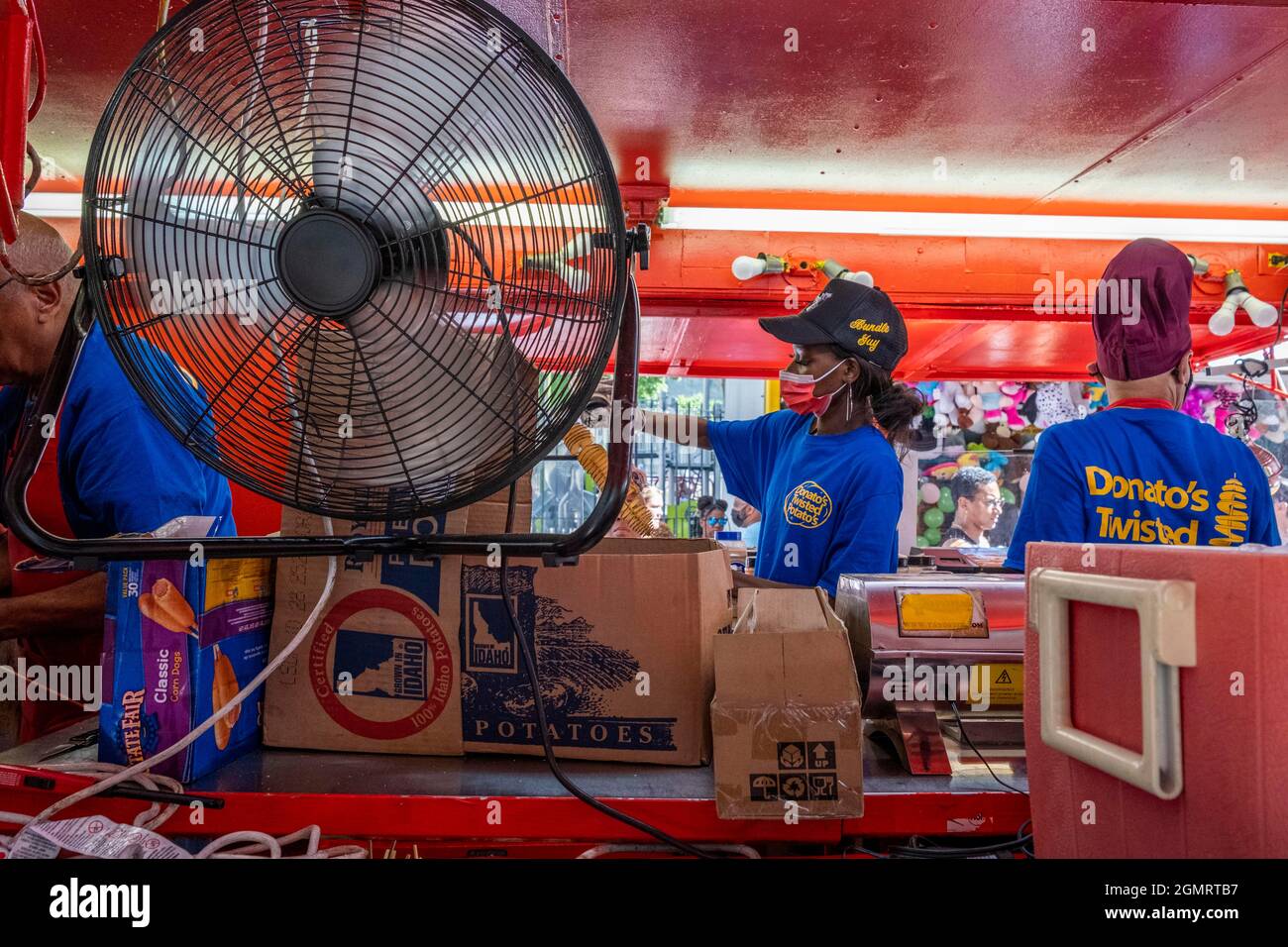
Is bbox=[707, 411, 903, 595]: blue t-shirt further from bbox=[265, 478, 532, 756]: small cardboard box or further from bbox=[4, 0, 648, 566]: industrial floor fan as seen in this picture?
bbox=[4, 0, 648, 566]: industrial floor fan

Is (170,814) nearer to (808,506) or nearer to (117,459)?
(117,459)

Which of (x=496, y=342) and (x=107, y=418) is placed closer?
(x=496, y=342)

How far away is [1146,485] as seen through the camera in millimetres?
1719

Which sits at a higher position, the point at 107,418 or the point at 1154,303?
the point at 1154,303

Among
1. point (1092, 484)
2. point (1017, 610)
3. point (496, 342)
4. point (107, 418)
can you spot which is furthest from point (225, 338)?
point (1092, 484)

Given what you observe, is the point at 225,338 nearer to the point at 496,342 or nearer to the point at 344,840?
the point at 496,342

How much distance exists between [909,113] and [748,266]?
36.7 inches

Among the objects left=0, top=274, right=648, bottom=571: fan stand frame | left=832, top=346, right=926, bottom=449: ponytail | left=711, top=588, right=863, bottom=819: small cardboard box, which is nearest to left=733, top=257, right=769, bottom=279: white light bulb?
left=832, top=346, right=926, bottom=449: ponytail

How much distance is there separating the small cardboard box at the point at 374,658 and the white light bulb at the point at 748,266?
2554 mm

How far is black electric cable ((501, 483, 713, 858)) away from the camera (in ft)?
3.45

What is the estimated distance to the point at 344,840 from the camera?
1099 mm

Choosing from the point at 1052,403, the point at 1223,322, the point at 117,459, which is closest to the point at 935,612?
the point at 117,459

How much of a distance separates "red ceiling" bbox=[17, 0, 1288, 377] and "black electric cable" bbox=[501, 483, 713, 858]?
112 cm
